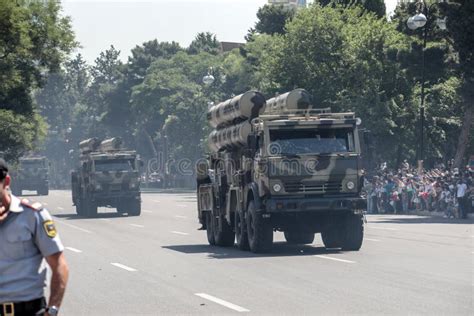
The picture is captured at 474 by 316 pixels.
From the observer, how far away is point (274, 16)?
8925cm

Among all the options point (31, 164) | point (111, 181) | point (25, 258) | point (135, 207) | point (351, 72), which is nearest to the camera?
point (25, 258)

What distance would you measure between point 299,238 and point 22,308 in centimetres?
1927

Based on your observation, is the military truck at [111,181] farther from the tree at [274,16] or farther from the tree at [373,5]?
the tree at [274,16]

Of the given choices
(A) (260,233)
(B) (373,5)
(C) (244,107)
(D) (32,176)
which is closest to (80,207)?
(C) (244,107)

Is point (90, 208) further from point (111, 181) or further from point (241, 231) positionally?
point (241, 231)

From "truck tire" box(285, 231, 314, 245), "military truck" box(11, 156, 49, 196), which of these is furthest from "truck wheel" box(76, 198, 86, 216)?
"military truck" box(11, 156, 49, 196)

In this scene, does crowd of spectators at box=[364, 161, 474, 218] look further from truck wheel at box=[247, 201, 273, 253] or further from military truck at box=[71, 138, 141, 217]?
truck wheel at box=[247, 201, 273, 253]

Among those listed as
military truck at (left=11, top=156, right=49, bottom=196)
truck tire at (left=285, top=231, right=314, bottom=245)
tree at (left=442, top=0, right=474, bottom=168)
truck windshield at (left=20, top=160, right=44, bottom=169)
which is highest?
tree at (left=442, top=0, right=474, bottom=168)

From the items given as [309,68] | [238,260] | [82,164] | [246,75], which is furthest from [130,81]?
[238,260]

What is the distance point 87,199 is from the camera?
47.7 m

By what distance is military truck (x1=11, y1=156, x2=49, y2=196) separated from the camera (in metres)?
88.1

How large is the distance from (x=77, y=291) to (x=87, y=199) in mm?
31737

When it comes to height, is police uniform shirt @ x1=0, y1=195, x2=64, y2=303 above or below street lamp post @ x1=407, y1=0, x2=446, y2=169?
below

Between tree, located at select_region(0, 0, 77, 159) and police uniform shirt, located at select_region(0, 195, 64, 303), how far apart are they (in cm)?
4808
